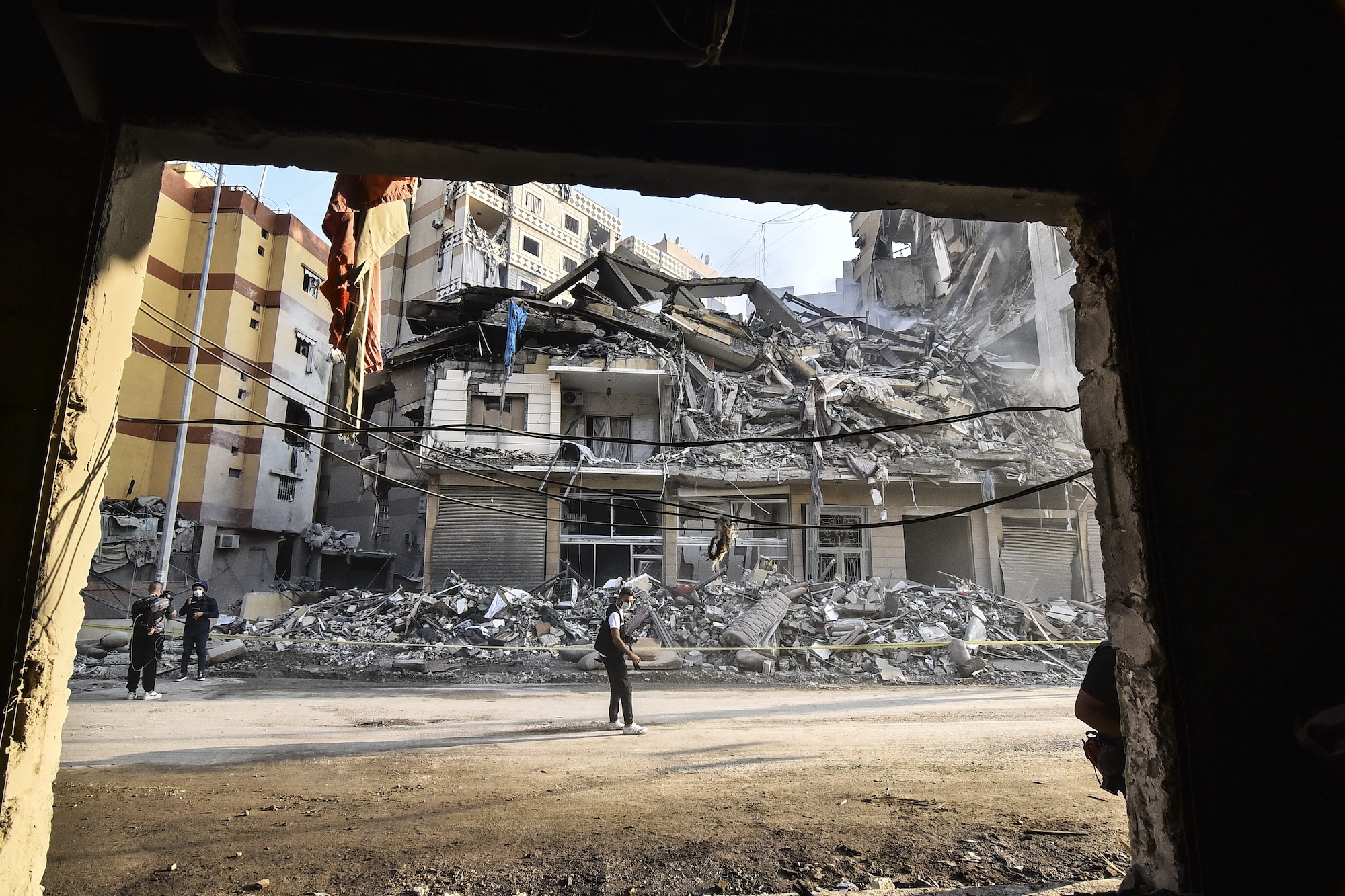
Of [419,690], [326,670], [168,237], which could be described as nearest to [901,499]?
[419,690]

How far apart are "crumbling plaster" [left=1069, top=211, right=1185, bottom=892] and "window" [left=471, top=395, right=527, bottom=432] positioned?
18265 mm

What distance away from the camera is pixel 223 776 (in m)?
5.45

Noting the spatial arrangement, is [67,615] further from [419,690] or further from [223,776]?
[419,690]

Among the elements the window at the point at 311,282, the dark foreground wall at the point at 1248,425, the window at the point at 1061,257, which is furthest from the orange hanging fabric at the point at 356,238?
the window at the point at 311,282

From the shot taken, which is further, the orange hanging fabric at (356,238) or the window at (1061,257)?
the window at (1061,257)

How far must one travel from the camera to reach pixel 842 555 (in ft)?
65.3

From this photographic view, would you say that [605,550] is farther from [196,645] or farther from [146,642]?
[146,642]

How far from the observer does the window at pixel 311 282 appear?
29.5 metres

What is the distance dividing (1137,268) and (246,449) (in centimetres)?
3118

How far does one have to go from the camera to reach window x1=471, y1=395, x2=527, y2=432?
20109 millimetres

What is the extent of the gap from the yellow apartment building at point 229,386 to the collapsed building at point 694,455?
7722mm

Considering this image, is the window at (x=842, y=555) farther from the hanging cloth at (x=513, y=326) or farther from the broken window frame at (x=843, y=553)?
the hanging cloth at (x=513, y=326)

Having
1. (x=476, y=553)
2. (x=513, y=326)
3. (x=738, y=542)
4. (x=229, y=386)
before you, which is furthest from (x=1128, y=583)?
(x=229, y=386)

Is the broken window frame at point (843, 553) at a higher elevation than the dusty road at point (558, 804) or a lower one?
higher
